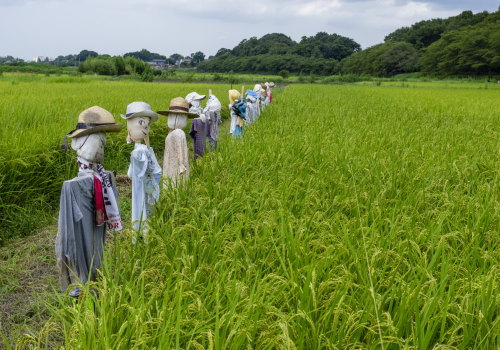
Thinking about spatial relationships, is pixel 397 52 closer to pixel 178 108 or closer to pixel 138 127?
pixel 178 108

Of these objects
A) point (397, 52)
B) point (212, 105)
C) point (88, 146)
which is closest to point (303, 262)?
point (88, 146)

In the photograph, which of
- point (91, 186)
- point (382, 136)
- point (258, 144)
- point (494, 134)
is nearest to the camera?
point (91, 186)

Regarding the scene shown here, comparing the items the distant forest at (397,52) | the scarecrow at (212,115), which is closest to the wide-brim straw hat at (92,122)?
the scarecrow at (212,115)

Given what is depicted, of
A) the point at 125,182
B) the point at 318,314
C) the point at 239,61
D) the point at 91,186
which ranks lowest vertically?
the point at 125,182

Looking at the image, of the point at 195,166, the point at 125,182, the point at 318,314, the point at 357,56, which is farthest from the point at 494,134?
the point at 357,56

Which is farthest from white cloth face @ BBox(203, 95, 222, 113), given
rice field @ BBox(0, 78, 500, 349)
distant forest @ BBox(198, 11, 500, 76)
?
distant forest @ BBox(198, 11, 500, 76)

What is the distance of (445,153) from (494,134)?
2.82 metres

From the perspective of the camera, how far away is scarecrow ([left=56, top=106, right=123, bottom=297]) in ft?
8.73

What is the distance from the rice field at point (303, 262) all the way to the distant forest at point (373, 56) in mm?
39190

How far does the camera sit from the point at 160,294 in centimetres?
176

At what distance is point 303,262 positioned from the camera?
2.07 m

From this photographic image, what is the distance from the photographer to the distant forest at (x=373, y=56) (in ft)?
170

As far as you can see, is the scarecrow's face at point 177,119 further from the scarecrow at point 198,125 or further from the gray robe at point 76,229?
the gray robe at point 76,229

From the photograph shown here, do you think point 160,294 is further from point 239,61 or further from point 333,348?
point 239,61
